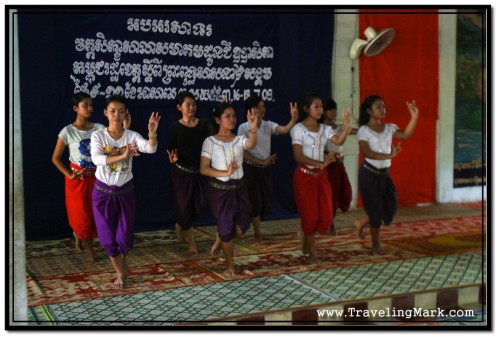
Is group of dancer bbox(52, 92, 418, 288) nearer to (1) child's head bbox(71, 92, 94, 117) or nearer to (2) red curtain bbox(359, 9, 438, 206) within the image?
(1) child's head bbox(71, 92, 94, 117)

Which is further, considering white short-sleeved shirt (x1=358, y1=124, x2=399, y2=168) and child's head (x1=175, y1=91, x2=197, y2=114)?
white short-sleeved shirt (x1=358, y1=124, x2=399, y2=168)

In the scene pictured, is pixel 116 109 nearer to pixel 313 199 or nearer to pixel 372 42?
pixel 313 199

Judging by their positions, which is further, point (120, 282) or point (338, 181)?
point (338, 181)

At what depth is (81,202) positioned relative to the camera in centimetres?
518

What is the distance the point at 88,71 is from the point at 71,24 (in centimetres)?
48

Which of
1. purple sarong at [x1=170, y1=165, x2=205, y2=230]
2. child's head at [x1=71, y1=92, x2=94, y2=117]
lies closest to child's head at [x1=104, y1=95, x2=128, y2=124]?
child's head at [x1=71, y1=92, x2=94, y2=117]

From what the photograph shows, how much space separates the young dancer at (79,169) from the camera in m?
5.12

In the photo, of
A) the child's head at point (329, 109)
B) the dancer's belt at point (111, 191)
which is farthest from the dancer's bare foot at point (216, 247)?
the child's head at point (329, 109)

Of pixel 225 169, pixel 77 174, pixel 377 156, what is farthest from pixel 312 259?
pixel 77 174

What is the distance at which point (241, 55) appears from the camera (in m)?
6.92

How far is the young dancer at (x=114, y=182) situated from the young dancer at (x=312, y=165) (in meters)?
1.40

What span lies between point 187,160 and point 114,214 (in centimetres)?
112

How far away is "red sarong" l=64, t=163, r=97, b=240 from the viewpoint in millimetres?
5188

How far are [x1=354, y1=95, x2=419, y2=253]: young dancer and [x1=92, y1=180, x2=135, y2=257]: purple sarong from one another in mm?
2198
